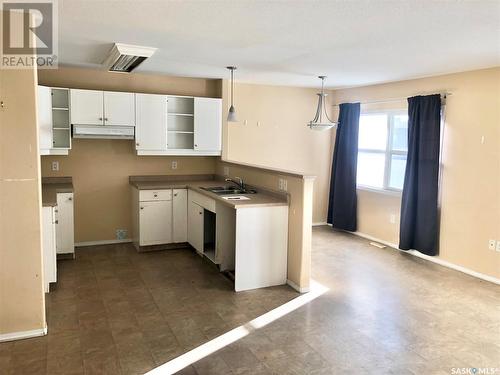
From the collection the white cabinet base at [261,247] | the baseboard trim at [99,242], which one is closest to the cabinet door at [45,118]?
the baseboard trim at [99,242]

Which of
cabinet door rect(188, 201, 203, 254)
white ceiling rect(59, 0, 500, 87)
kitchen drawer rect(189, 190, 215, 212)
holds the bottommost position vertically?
cabinet door rect(188, 201, 203, 254)

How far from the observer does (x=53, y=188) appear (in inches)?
189

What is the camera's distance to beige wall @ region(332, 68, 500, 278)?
445cm

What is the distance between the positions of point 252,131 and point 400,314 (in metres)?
3.63

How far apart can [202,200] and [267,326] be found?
196cm

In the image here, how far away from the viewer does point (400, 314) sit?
11.8ft

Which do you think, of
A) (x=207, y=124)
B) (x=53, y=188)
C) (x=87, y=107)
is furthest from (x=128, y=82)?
(x=53, y=188)

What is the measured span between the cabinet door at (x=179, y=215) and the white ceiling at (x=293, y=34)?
1585mm

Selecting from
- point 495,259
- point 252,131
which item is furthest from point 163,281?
point 495,259

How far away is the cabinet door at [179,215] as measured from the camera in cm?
533

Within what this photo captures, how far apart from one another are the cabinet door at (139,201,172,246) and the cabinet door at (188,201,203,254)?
0.26 metres

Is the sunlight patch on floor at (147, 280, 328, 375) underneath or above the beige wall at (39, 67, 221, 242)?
underneath

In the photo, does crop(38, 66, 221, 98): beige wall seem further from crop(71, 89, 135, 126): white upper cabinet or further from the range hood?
the range hood

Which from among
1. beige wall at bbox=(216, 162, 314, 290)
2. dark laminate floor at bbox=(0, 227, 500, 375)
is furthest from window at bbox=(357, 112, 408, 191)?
beige wall at bbox=(216, 162, 314, 290)
